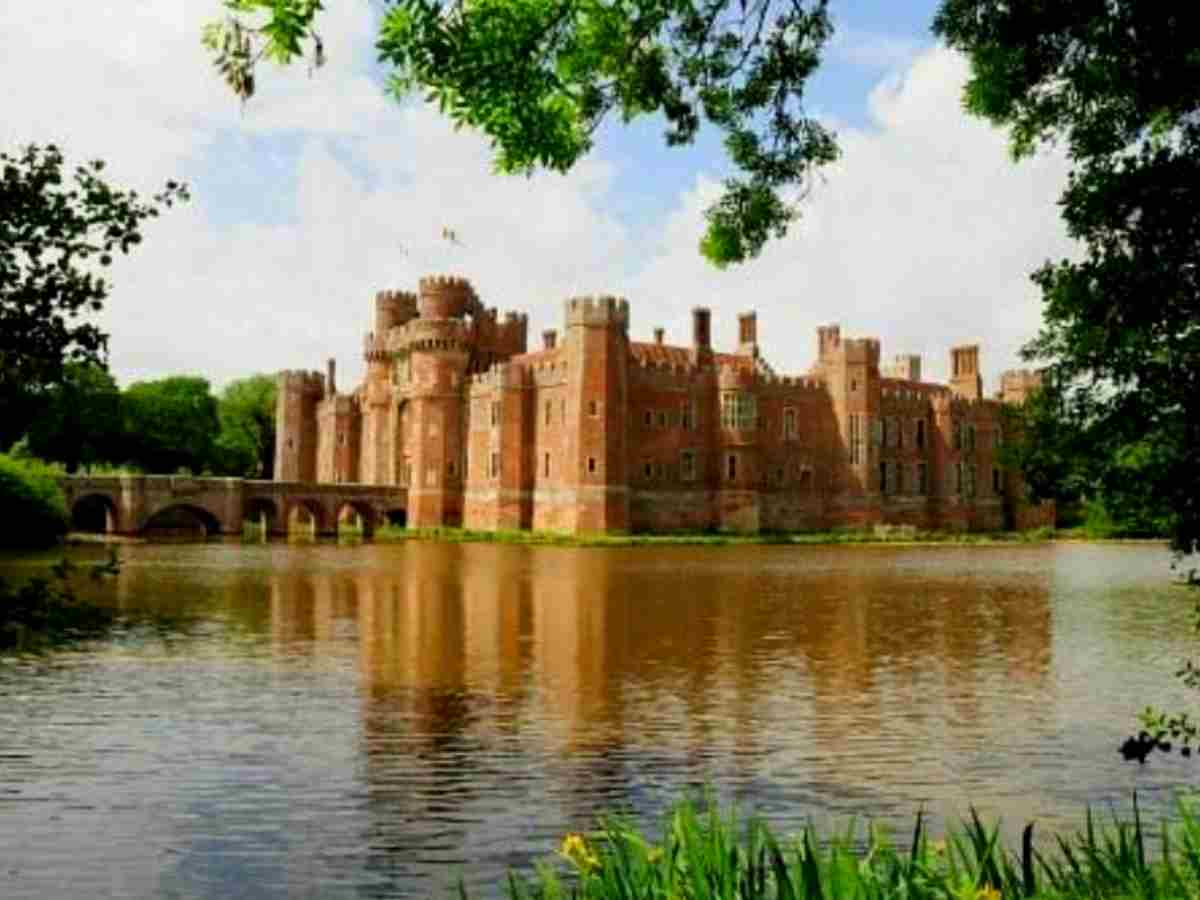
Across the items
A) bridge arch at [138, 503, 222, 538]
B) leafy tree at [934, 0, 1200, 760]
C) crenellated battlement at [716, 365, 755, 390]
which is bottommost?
bridge arch at [138, 503, 222, 538]

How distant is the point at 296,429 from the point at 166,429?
9.05 metres

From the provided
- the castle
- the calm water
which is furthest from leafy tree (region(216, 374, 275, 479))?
the calm water

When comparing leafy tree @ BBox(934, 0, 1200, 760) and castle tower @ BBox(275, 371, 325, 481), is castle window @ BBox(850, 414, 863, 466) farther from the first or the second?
leafy tree @ BBox(934, 0, 1200, 760)

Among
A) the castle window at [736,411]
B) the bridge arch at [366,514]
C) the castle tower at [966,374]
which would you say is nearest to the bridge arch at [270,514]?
the bridge arch at [366,514]

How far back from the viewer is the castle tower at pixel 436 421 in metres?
83.1

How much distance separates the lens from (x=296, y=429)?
100688mm

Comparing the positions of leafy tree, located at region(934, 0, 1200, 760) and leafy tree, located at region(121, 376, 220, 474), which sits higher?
leafy tree, located at region(121, 376, 220, 474)

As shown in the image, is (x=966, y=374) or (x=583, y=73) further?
(x=966, y=374)

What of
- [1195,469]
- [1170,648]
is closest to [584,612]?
[1170,648]

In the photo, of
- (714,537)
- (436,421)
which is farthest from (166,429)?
(714,537)

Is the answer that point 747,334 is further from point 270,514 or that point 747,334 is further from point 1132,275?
point 1132,275

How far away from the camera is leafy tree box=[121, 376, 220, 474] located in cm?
9538

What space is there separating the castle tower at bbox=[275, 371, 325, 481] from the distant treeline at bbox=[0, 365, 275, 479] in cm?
565

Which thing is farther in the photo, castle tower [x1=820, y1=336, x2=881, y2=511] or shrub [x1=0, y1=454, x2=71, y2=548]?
castle tower [x1=820, y1=336, x2=881, y2=511]
